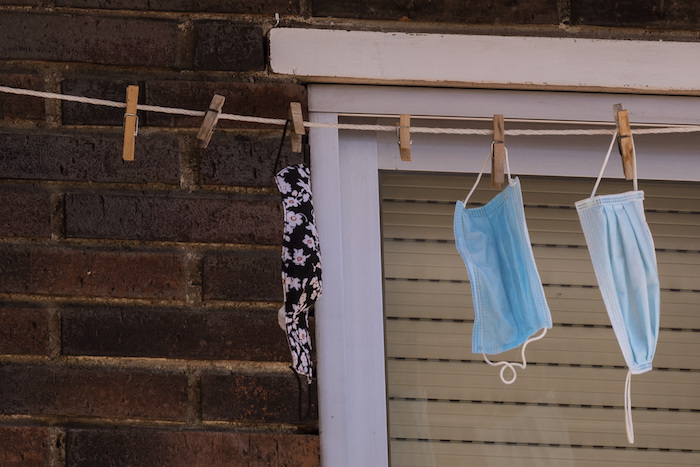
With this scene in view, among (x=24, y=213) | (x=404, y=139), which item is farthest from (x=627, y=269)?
(x=24, y=213)

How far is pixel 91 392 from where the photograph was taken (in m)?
1.53

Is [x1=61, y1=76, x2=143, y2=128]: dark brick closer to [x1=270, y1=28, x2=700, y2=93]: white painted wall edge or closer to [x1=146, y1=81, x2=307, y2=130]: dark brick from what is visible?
[x1=146, y1=81, x2=307, y2=130]: dark brick

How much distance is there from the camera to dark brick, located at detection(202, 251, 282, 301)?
1541 mm

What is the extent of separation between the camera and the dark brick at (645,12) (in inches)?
62.1

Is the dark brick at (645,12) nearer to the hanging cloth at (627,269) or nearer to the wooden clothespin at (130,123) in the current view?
the hanging cloth at (627,269)

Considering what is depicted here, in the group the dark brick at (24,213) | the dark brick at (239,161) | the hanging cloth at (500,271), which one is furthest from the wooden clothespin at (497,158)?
the dark brick at (24,213)

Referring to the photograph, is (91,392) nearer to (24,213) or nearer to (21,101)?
(24,213)

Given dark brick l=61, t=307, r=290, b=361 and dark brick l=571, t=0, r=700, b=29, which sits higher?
dark brick l=571, t=0, r=700, b=29

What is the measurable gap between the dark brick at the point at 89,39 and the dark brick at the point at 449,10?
1.00 feet

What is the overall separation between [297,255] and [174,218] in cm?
34

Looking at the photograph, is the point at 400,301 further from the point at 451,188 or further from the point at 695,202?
the point at 695,202

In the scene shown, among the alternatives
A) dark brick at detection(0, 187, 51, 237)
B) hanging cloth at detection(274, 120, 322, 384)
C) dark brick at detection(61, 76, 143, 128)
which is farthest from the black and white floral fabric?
dark brick at detection(0, 187, 51, 237)

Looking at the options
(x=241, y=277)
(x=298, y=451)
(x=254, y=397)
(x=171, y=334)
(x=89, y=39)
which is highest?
(x=89, y=39)

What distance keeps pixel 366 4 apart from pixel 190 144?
432mm
